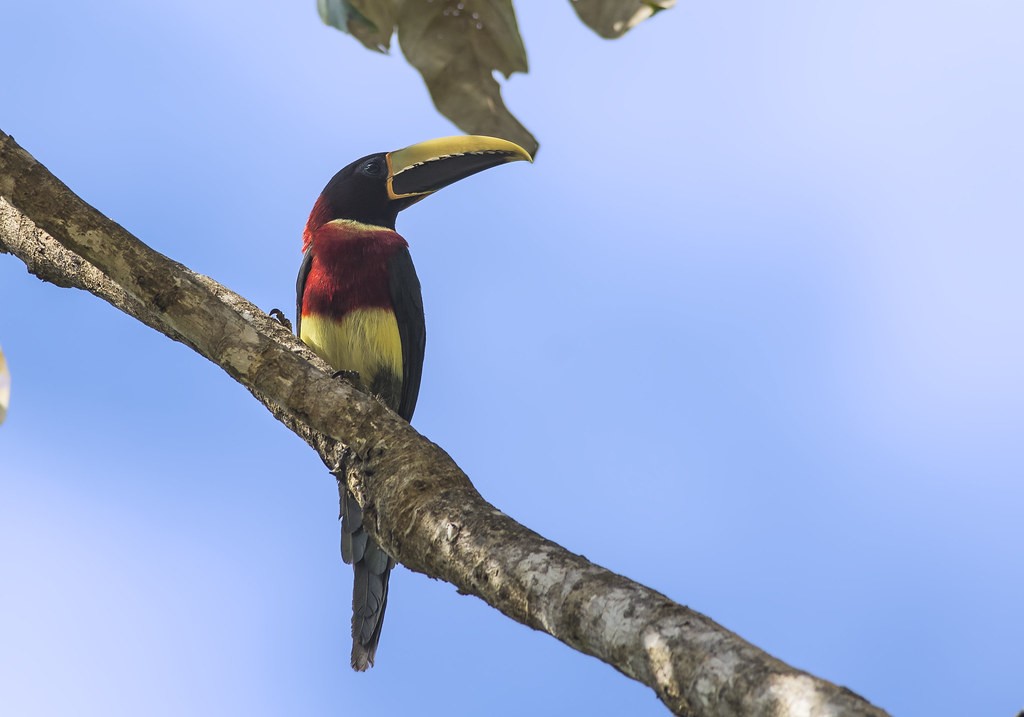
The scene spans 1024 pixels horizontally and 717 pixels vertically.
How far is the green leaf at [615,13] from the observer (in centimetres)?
208

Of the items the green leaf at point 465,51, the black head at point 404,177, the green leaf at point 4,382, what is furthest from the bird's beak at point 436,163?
the green leaf at point 465,51

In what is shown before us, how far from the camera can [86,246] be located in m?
3.94

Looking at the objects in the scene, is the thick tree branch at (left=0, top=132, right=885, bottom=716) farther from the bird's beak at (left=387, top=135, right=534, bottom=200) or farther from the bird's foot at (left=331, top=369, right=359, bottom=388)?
the bird's beak at (left=387, top=135, right=534, bottom=200)

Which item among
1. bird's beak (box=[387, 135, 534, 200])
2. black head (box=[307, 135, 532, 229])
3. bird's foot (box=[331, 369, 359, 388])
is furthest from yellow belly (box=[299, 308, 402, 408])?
bird's beak (box=[387, 135, 534, 200])

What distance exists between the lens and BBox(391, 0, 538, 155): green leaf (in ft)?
7.50

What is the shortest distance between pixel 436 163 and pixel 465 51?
4.35 m

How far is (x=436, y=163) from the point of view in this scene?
260 inches

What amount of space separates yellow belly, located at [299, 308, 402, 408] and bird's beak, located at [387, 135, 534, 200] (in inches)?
38.9

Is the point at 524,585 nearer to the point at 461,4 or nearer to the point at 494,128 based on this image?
the point at 494,128

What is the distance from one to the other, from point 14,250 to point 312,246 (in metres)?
1.61

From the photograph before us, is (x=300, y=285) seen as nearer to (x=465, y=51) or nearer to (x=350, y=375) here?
(x=350, y=375)

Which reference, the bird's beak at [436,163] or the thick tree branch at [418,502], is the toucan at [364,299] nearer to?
the bird's beak at [436,163]

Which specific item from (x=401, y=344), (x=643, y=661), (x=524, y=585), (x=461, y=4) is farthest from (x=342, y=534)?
(x=461, y=4)

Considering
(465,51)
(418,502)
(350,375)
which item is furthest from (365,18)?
(350,375)
